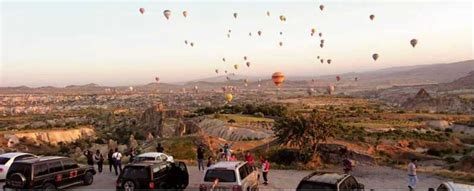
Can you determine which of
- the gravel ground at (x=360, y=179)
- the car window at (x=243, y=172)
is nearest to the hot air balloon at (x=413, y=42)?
the gravel ground at (x=360, y=179)

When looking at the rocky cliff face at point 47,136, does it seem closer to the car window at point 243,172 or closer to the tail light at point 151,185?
the tail light at point 151,185

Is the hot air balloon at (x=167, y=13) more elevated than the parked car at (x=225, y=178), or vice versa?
the hot air balloon at (x=167, y=13)

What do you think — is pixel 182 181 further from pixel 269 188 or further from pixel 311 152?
pixel 311 152

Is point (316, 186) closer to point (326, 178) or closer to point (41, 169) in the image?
point (326, 178)

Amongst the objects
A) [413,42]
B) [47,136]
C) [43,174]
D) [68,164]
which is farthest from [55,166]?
[47,136]

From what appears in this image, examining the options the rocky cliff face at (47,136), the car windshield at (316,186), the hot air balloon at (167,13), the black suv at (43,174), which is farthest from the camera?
the rocky cliff face at (47,136)

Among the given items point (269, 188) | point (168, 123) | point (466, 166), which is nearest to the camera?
point (269, 188)

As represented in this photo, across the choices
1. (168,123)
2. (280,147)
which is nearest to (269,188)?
(280,147)
